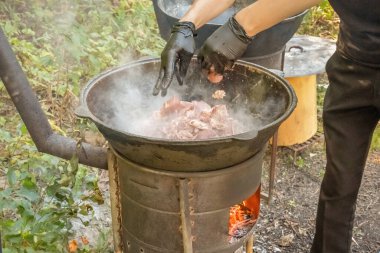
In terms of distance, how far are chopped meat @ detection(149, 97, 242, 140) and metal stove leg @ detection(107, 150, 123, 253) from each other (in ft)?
1.04

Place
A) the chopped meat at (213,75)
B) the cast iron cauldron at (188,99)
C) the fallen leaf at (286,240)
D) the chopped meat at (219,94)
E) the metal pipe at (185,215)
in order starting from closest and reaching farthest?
the cast iron cauldron at (188,99) → the metal pipe at (185,215) → the chopped meat at (213,75) → the chopped meat at (219,94) → the fallen leaf at (286,240)

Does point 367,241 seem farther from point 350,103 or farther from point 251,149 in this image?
point 251,149

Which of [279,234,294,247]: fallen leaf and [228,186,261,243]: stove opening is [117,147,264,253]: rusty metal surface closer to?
[228,186,261,243]: stove opening

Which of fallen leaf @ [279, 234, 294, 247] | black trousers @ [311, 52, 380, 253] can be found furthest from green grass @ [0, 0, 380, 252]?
black trousers @ [311, 52, 380, 253]

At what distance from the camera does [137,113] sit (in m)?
Result: 3.35

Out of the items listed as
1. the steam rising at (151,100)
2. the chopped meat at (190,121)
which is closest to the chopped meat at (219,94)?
the steam rising at (151,100)

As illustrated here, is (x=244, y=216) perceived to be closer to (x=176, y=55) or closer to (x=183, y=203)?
(x=183, y=203)

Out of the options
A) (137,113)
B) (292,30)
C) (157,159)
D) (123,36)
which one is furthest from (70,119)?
(157,159)

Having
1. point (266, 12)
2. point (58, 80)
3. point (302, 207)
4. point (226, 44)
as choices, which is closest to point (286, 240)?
point (302, 207)

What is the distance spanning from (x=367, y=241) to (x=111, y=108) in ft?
8.65

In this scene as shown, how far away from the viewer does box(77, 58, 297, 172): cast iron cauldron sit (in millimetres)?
2469

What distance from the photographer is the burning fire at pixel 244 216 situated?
3.17 metres

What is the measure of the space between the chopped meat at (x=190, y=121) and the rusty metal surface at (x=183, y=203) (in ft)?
0.83

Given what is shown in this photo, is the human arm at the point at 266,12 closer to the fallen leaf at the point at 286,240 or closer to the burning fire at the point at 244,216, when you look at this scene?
the burning fire at the point at 244,216
